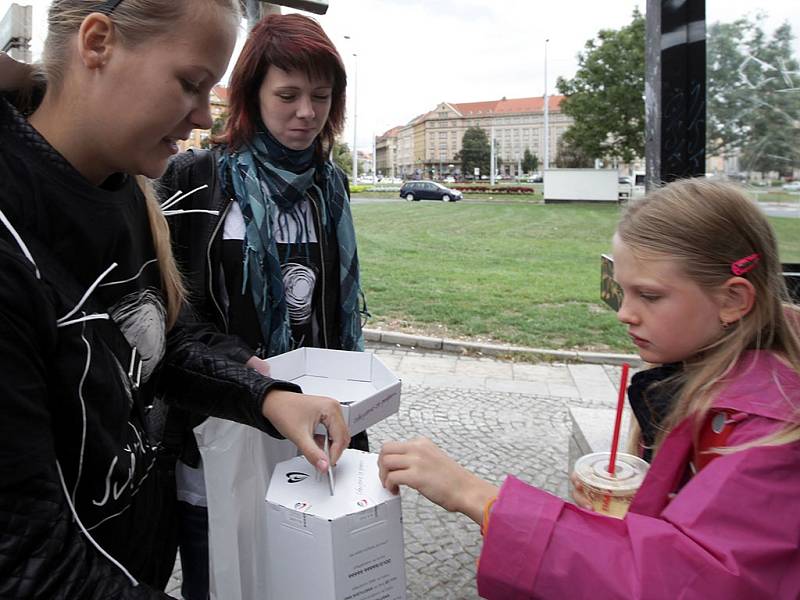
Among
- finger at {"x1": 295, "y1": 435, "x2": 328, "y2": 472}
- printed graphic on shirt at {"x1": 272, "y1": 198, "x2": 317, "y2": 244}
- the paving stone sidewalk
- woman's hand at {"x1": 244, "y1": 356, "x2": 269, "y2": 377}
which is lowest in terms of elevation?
the paving stone sidewalk

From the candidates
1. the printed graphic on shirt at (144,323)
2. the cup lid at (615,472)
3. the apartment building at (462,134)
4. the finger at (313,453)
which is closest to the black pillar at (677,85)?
the cup lid at (615,472)

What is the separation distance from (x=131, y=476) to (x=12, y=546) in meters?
0.35

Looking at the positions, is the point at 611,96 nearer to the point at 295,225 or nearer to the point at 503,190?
the point at 503,190

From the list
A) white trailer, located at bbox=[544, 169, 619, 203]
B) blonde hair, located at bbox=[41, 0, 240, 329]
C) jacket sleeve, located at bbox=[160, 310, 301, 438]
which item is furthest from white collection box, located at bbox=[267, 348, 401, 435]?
white trailer, located at bbox=[544, 169, 619, 203]

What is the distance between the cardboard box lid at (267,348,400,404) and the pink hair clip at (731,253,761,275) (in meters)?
0.90

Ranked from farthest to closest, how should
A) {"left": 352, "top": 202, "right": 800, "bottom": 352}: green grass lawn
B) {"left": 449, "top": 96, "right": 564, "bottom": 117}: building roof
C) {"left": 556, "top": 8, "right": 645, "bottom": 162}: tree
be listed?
{"left": 449, "top": 96, "right": 564, "bottom": 117}: building roof, {"left": 556, "top": 8, "right": 645, "bottom": 162}: tree, {"left": 352, "top": 202, "right": 800, "bottom": 352}: green grass lawn

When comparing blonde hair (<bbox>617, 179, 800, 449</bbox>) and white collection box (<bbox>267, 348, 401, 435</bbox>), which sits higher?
blonde hair (<bbox>617, 179, 800, 449</bbox>)

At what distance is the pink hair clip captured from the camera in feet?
4.60

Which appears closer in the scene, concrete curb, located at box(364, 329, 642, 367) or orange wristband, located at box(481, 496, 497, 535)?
orange wristband, located at box(481, 496, 497, 535)

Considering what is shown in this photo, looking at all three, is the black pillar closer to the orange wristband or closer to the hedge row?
the orange wristband

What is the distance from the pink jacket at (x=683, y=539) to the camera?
104 cm

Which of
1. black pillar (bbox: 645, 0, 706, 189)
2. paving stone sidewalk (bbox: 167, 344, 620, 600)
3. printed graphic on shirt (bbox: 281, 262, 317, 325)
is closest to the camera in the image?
printed graphic on shirt (bbox: 281, 262, 317, 325)

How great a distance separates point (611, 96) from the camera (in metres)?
33.7

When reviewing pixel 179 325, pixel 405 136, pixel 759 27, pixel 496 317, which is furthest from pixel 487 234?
pixel 405 136
